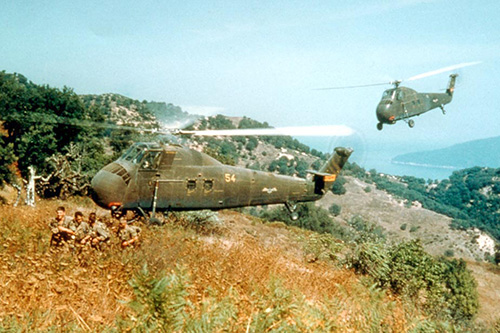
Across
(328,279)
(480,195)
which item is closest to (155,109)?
(328,279)

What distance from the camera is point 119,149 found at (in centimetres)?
4191

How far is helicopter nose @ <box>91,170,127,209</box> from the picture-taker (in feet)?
40.0

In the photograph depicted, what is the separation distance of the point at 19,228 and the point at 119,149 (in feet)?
114

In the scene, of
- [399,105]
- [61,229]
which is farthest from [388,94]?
[61,229]

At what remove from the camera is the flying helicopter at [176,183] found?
12.4m

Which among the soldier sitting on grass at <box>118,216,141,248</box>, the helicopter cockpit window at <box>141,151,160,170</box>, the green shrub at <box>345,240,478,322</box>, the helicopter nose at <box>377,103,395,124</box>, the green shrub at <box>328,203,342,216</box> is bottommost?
the green shrub at <box>328,203,342,216</box>

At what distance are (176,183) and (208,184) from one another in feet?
4.69

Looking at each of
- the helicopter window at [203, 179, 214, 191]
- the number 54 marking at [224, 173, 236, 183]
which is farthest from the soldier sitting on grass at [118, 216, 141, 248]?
the number 54 marking at [224, 173, 236, 183]

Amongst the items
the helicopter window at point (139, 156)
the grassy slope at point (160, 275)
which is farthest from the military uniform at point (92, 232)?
the helicopter window at point (139, 156)

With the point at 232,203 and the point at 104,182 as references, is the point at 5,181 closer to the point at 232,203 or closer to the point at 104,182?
the point at 104,182

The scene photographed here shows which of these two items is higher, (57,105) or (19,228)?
(57,105)

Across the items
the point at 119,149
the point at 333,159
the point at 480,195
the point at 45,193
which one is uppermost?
the point at 333,159

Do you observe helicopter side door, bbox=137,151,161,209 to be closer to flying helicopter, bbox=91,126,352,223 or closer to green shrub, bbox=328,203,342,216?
flying helicopter, bbox=91,126,352,223

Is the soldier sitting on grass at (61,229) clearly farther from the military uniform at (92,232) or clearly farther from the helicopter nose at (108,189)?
the helicopter nose at (108,189)
